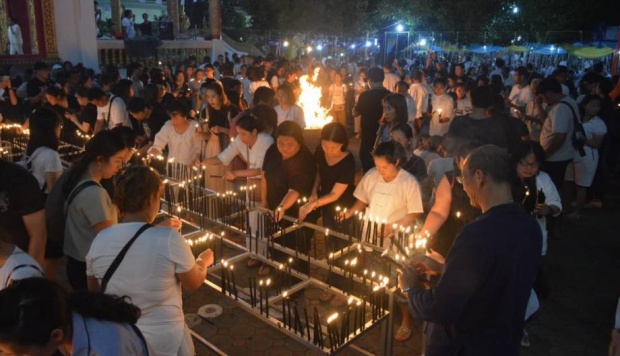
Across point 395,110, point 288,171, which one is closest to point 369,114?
point 395,110

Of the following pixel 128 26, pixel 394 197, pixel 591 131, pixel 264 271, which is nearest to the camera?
pixel 394 197

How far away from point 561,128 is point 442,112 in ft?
8.17

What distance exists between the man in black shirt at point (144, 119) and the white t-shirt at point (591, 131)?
6.19 m

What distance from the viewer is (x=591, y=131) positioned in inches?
299

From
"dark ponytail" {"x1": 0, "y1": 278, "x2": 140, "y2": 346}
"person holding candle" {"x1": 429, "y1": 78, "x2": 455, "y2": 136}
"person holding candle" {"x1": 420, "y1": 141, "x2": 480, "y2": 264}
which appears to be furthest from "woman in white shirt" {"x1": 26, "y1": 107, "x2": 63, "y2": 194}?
"person holding candle" {"x1": 429, "y1": 78, "x2": 455, "y2": 136}

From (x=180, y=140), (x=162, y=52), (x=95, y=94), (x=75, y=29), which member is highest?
(x=75, y=29)

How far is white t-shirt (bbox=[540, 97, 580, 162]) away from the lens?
6.90 metres

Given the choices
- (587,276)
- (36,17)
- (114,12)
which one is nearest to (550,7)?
(114,12)

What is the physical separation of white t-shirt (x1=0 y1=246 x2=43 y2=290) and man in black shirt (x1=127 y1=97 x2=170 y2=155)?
16.0 ft

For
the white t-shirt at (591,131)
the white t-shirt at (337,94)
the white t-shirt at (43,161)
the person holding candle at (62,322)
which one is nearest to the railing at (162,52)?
the white t-shirt at (337,94)

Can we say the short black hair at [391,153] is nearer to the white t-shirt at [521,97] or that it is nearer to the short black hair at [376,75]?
the short black hair at [376,75]

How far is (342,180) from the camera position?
515 cm

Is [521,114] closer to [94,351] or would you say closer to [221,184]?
[221,184]

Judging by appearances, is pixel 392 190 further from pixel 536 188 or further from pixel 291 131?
pixel 536 188
